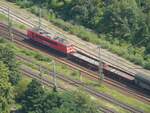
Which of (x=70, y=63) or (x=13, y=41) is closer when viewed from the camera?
(x=70, y=63)

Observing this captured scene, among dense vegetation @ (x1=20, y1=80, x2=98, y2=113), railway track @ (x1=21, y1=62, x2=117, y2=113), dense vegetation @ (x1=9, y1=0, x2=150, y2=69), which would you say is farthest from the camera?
dense vegetation @ (x1=9, y1=0, x2=150, y2=69)

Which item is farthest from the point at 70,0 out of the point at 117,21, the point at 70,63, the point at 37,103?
the point at 37,103

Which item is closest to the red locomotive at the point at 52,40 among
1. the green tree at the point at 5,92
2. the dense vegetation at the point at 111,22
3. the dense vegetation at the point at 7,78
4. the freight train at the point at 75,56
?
the freight train at the point at 75,56

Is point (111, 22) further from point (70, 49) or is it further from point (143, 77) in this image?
point (143, 77)

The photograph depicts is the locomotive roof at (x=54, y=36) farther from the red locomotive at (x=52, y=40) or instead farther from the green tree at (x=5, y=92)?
the green tree at (x=5, y=92)

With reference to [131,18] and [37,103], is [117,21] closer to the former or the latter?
[131,18]

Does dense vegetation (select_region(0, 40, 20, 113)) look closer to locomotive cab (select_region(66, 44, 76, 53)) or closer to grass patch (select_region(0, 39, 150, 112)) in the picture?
grass patch (select_region(0, 39, 150, 112))

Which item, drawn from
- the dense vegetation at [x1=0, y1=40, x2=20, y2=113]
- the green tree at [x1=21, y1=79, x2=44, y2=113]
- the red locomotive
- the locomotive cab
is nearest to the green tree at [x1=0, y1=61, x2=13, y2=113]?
the dense vegetation at [x1=0, y1=40, x2=20, y2=113]
